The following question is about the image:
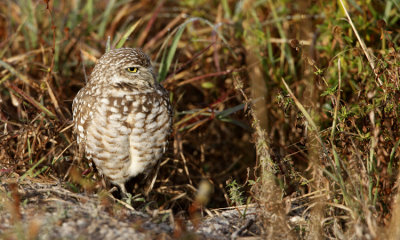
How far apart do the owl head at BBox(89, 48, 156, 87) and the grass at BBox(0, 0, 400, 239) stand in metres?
0.59

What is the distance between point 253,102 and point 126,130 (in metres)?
0.92

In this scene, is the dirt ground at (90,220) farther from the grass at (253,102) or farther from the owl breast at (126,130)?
the owl breast at (126,130)

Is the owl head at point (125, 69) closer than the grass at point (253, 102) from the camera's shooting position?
No

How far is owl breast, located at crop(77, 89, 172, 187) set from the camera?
2.93 m

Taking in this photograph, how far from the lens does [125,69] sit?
2.96m

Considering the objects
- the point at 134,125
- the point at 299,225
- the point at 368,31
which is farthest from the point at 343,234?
the point at 368,31

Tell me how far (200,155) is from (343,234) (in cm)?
177

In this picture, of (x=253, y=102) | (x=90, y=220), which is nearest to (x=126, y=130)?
(x=90, y=220)

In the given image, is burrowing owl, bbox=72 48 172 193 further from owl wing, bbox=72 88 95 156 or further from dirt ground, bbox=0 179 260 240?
dirt ground, bbox=0 179 260 240

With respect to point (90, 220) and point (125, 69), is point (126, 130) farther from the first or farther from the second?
point (90, 220)

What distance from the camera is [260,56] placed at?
4125 mm

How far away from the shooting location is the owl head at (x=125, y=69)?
2947mm

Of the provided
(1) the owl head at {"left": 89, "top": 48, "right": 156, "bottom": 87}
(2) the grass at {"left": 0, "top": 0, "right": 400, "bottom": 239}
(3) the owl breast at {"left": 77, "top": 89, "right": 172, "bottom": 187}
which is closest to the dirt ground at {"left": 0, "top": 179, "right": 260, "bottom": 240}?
(2) the grass at {"left": 0, "top": 0, "right": 400, "bottom": 239}

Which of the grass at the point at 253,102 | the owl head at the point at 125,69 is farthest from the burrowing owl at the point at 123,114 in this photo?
the grass at the point at 253,102
